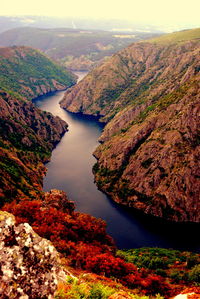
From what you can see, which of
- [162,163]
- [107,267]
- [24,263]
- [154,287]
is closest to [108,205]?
[162,163]

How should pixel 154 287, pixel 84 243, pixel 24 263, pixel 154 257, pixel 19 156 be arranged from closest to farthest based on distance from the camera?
pixel 24 263 < pixel 154 287 < pixel 84 243 < pixel 154 257 < pixel 19 156

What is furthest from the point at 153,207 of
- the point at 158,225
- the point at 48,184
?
the point at 48,184

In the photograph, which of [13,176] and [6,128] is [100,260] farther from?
[6,128]

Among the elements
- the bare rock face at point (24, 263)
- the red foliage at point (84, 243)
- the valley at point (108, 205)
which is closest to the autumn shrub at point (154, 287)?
the red foliage at point (84, 243)

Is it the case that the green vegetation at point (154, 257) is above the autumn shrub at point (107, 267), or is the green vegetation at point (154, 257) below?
below

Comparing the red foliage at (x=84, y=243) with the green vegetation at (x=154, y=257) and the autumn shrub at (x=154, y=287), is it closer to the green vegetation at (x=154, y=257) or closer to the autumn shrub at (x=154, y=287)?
the autumn shrub at (x=154, y=287)

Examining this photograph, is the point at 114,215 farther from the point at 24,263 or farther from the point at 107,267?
the point at 24,263

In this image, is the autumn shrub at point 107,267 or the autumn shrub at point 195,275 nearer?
the autumn shrub at point 107,267
